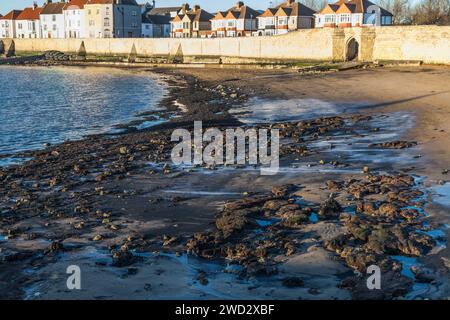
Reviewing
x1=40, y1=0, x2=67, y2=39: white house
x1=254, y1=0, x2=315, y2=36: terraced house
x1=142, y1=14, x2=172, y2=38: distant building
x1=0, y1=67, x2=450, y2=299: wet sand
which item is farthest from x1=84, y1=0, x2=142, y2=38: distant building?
x1=0, y1=67, x2=450, y2=299: wet sand

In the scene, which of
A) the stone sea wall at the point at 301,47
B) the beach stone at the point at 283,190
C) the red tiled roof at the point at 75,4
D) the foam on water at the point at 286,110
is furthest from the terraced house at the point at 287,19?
the beach stone at the point at 283,190

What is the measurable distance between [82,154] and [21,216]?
625cm

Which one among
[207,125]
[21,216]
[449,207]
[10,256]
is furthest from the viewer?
[207,125]

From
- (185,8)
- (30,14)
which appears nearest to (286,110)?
(185,8)

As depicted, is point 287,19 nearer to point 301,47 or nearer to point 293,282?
point 301,47

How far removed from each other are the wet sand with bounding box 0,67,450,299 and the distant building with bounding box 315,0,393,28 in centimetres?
6263

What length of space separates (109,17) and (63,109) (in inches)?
2701

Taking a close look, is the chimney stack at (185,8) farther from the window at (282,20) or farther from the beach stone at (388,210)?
the beach stone at (388,210)

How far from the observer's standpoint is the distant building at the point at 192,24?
9906 centimetres

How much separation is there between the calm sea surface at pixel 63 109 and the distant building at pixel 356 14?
150ft

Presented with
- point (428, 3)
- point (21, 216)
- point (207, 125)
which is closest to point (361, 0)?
point (428, 3)

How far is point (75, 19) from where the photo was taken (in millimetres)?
100188

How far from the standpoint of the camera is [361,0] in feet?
262
